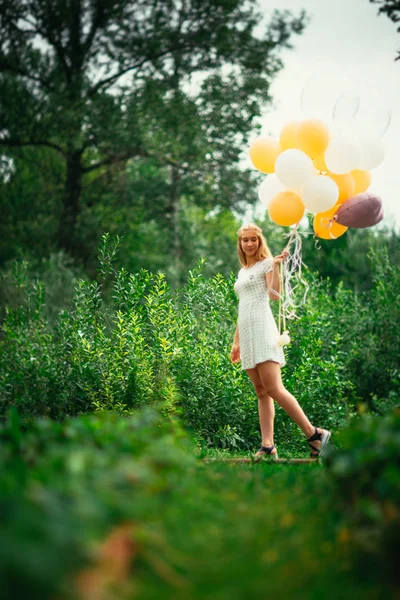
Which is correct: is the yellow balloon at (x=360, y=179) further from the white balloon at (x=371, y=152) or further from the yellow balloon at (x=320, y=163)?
the yellow balloon at (x=320, y=163)

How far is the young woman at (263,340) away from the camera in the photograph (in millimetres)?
4496

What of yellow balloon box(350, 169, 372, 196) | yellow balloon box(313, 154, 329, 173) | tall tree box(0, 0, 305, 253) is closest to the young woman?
yellow balloon box(313, 154, 329, 173)

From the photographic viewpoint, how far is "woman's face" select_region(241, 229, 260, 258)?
4.70m

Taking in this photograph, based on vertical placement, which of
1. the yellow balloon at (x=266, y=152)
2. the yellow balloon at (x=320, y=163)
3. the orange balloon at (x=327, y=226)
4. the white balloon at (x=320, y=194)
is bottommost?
the white balloon at (x=320, y=194)

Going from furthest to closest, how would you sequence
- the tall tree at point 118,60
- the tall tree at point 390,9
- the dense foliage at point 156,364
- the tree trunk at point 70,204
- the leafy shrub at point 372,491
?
the tree trunk at point 70,204 → the tall tree at point 118,60 → the dense foliage at point 156,364 → the tall tree at point 390,9 → the leafy shrub at point 372,491

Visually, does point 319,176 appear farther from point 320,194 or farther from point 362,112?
point 362,112

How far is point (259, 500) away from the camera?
8.20ft

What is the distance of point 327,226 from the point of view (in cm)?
476

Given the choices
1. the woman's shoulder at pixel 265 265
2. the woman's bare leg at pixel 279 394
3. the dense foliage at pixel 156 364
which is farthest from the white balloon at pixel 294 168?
the dense foliage at pixel 156 364

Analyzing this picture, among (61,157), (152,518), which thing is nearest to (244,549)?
(152,518)

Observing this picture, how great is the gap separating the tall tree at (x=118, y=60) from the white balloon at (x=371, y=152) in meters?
10.5

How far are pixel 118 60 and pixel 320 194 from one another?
1228 centimetres

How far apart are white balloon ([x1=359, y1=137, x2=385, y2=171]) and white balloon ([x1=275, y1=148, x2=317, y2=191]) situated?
388 mm

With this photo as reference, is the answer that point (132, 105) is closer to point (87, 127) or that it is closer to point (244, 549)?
point (87, 127)
